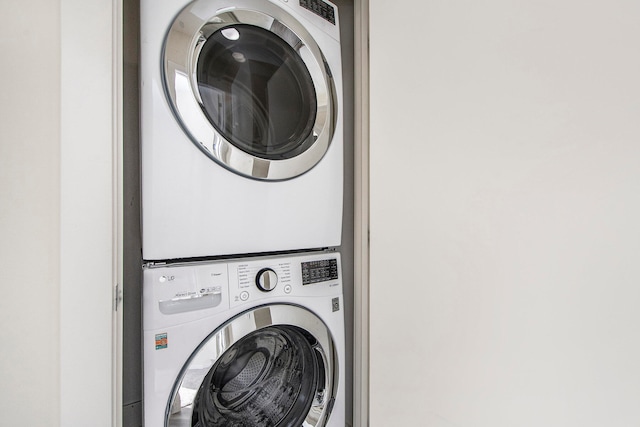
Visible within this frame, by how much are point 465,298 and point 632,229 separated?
32cm

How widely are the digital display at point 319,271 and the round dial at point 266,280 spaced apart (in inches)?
5.0

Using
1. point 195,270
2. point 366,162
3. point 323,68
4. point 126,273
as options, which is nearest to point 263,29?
point 323,68

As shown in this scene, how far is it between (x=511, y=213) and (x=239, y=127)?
82 cm

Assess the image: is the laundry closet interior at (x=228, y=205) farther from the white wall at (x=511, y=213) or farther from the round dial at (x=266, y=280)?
the white wall at (x=511, y=213)

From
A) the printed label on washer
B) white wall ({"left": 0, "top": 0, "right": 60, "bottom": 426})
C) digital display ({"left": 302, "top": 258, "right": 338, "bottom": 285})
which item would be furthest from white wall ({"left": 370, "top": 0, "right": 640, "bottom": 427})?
white wall ({"left": 0, "top": 0, "right": 60, "bottom": 426})

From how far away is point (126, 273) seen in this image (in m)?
1.03

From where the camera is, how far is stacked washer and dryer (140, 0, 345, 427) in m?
0.85

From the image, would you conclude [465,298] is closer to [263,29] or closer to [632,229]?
[632,229]

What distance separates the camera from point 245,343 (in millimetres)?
1028

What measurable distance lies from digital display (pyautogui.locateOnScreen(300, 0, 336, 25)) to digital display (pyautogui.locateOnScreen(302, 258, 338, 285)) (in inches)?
38.3

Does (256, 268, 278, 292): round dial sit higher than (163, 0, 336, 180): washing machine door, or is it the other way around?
(163, 0, 336, 180): washing machine door

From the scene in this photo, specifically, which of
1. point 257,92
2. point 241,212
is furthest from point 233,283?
point 257,92

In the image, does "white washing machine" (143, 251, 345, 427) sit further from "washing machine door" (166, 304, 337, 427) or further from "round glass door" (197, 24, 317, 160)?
"round glass door" (197, 24, 317, 160)

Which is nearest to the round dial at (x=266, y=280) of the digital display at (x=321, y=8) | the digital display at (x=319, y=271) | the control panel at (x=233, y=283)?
the control panel at (x=233, y=283)
